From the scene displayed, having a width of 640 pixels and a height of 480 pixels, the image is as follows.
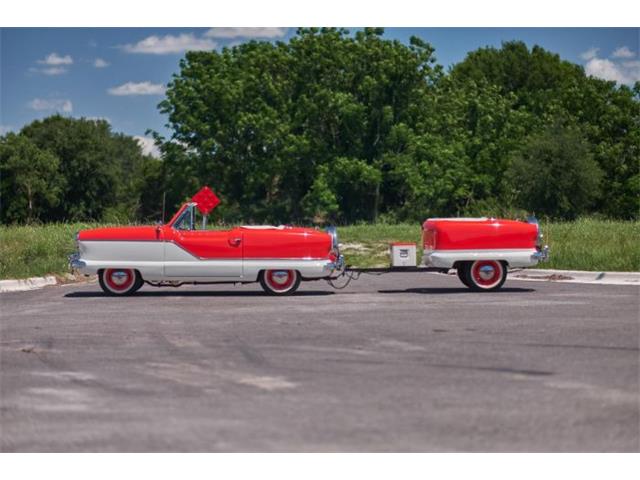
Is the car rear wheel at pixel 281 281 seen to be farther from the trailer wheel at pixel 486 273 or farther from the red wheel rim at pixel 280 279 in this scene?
the trailer wheel at pixel 486 273

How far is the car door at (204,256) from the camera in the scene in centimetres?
1814

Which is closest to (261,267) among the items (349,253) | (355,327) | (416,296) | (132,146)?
(416,296)

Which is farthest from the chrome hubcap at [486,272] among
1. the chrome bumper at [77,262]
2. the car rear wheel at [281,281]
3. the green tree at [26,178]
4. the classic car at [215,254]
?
the green tree at [26,178]

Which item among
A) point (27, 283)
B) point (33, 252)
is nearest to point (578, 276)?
point (27, 283)

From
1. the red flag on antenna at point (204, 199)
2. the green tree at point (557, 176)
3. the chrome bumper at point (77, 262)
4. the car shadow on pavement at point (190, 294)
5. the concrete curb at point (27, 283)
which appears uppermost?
the green tree at point (557, 176)

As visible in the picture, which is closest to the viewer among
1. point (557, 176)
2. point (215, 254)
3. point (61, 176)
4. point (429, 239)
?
point (215, 254)

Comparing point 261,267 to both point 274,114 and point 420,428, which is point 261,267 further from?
point 274,114

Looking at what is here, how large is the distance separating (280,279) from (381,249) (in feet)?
51.3

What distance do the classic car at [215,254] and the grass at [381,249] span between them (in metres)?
4.21

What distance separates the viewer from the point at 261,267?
18.2m

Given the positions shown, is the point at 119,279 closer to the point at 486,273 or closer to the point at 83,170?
the point at 486,273

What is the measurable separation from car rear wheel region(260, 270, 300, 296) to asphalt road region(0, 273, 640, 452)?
213 centimetres

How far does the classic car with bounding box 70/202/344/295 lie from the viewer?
18141mm

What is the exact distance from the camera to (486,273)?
19.0m
